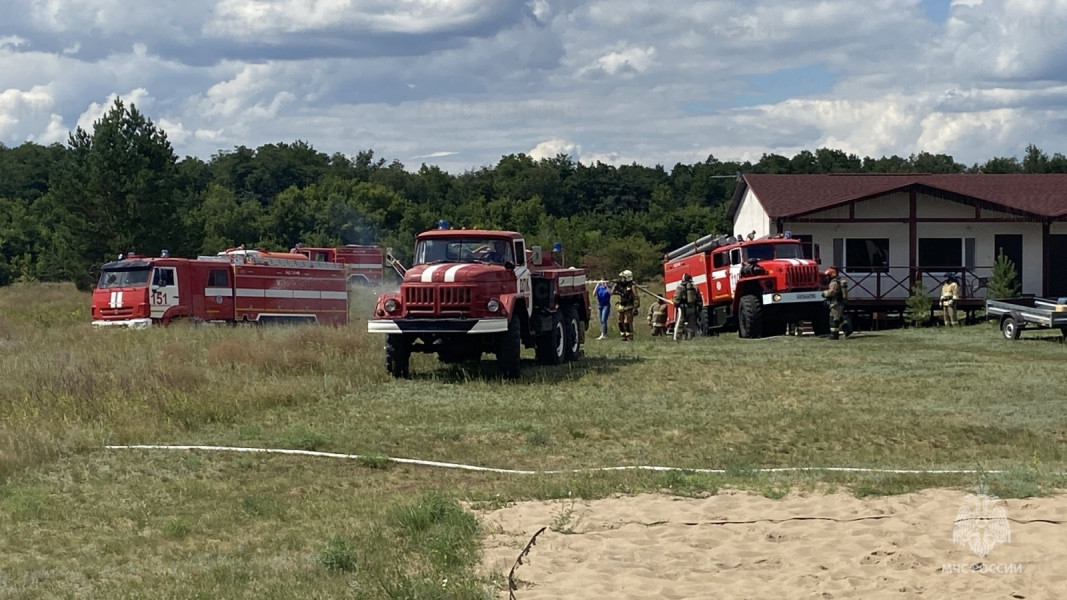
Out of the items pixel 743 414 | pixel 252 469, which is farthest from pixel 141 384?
pixel 743 414

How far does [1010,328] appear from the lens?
81.5 feet

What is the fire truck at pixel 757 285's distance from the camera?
26062mm

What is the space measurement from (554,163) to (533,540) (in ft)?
308

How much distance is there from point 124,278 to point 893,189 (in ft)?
66.9

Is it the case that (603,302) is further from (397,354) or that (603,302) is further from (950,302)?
(397,354)

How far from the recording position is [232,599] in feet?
22.8

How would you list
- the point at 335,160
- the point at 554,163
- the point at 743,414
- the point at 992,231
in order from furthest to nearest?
the point at 335,160
the point at 554,163
the point at 992,231
the point at 743,414

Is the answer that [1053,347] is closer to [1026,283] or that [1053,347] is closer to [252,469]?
[1026,283]

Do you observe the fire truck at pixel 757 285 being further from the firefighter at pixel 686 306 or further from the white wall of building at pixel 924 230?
the white wall of building at pixel 924 230

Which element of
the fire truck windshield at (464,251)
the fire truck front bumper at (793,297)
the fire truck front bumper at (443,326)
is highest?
the fire truck windshield at (464,251)

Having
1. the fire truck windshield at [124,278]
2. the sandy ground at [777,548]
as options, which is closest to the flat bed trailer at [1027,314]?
the sandy ground at [777,548]

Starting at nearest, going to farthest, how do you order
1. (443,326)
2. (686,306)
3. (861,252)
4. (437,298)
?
(443,326) → (437,298) → (686,306) → (861,252)

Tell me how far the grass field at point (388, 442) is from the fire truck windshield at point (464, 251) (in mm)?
1743

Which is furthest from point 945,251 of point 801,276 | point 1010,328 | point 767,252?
point 801,276
